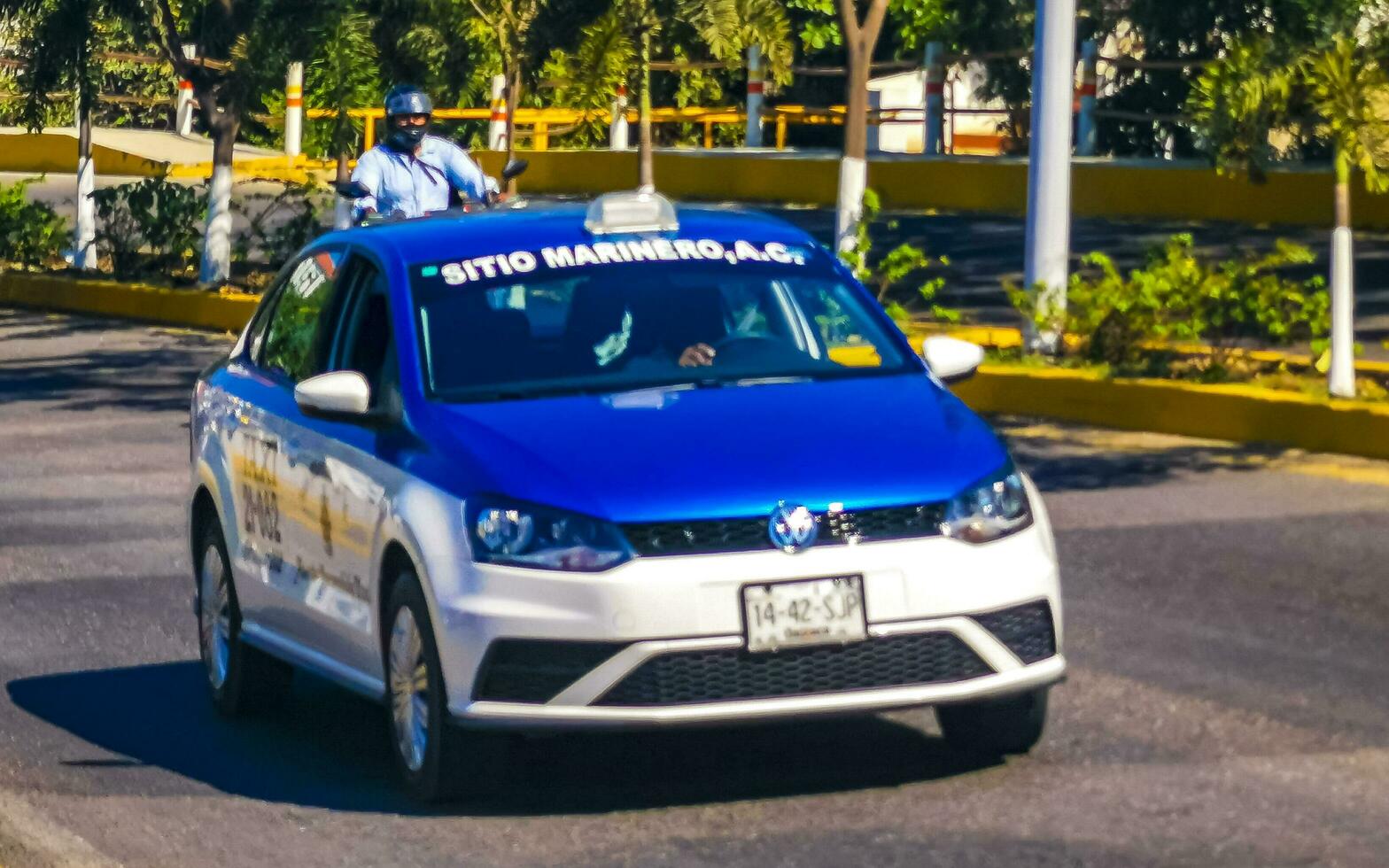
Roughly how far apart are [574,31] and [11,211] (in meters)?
8.57

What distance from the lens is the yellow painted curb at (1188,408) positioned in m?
13.3

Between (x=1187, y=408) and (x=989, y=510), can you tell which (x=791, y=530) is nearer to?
(x=989, y=510)

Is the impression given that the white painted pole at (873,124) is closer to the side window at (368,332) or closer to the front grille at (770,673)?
the side window at (368,332)

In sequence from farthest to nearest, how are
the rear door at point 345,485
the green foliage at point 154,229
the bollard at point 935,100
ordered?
1. the bollard at point 935,100
2. the green foliage at point 154,229
3. the rear door at point 345,485

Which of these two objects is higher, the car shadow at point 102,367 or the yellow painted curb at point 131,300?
the yellow painted curb at point 131,300

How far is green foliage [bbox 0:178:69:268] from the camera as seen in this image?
91.0ft

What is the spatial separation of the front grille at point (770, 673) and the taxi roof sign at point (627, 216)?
1.82 m

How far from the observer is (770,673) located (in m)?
6.78

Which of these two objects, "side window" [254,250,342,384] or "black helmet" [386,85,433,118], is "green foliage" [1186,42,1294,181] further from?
"side window" [254,250,342,384]

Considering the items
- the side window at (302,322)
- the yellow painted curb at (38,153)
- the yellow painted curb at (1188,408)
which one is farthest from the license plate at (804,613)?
the yellow painted curb at (38,153)

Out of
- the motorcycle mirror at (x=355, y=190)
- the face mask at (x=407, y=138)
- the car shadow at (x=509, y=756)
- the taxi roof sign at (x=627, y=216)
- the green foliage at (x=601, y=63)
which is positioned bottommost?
the car shadow at (x=509, y=756)

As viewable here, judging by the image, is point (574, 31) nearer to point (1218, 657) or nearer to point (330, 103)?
point (330, 103)

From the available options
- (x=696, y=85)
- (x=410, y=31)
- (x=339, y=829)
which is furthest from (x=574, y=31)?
(x=696, y=85)

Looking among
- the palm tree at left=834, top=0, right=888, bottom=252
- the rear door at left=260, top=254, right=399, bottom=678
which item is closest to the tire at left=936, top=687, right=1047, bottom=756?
the rear door at left=260, top=254, right=399, bottom=678
